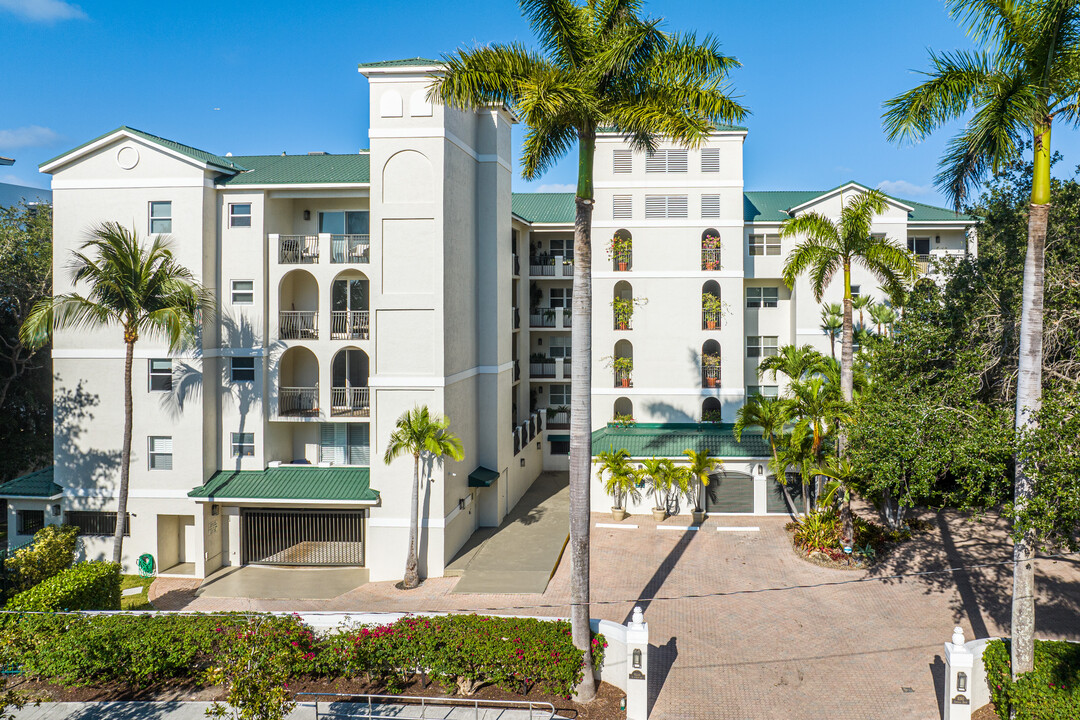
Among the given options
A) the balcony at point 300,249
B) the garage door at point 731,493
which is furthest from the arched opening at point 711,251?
the balcony at point 300,249

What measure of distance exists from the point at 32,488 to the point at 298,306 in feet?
35.7

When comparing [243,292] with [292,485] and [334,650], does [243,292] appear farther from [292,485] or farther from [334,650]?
[334,650]

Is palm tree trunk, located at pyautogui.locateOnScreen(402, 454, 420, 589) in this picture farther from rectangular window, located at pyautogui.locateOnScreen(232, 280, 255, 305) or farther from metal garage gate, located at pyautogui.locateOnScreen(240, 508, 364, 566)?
rectangular window, located at pyautogui.locateOnScreen(232, 280, 255, 305)

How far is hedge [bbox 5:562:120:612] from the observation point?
615 inches

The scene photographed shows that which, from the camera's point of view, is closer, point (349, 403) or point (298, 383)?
point (349, 403)

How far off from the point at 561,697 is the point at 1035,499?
362 inches

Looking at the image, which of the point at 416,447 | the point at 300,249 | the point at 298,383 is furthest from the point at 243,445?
the point at 416,447

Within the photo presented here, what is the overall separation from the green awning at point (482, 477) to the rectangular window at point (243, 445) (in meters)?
7.80

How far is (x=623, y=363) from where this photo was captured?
1181 inches

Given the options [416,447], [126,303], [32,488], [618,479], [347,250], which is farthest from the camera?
[618,479]

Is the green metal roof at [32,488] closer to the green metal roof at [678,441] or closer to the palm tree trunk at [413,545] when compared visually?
the palm tree trunk at [413,545]

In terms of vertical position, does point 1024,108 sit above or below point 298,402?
above

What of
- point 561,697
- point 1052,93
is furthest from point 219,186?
point 1052,93

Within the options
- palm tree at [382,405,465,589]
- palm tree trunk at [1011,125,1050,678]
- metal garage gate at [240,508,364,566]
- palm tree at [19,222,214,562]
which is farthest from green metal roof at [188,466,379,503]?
palm tree trunk at [1011,125,1050,678]
